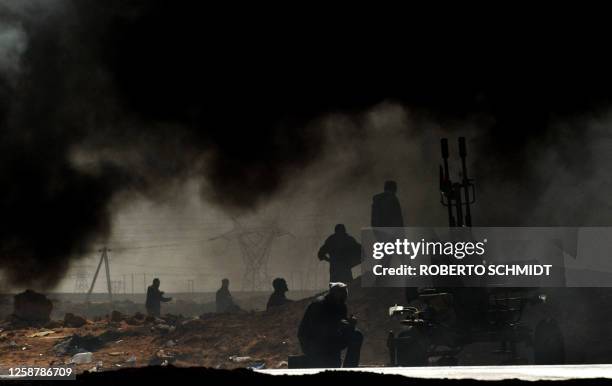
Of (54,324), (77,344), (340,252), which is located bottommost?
(77,344)

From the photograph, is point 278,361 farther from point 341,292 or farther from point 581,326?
point 341,292

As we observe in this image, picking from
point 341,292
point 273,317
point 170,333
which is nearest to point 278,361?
point 273,317

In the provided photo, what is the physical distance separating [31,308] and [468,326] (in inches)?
834

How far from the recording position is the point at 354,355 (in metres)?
13.5

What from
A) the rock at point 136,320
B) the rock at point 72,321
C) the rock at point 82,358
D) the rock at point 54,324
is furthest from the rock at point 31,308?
the rock at point 82,358

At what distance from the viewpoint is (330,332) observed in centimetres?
1342

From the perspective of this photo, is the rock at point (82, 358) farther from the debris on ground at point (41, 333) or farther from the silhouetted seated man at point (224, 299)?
the silhouetted seated man at point (224, 299)

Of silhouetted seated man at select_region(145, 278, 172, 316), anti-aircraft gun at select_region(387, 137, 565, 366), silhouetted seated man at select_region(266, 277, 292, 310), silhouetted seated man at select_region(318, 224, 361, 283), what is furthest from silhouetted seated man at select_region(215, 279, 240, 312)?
anti-aircraft gun at select_region(387, 137, 565, 366)

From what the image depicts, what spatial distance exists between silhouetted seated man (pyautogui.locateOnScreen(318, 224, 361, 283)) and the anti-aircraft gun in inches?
274

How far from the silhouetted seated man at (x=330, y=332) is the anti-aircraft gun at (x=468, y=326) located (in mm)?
1368

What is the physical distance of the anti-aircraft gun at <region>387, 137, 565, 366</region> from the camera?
48.5 feet

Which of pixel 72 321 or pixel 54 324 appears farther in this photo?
pixel 72 321

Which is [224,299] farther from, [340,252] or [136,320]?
[340,252]

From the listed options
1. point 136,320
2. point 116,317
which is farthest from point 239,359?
point 116,317
